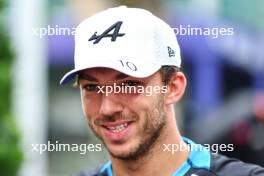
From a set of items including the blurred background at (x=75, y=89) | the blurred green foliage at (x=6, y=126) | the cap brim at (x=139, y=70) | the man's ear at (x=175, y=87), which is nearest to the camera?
the cap brim at (x=139, y=70)

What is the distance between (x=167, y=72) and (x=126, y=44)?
4.3 inches

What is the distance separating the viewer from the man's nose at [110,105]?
6.30ft

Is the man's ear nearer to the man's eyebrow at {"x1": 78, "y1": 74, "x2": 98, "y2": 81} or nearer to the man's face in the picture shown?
the man's face

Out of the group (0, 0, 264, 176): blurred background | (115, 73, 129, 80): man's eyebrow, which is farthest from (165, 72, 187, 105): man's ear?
(0, 0, 264, 176): blurred background

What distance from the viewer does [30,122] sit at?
571 cm

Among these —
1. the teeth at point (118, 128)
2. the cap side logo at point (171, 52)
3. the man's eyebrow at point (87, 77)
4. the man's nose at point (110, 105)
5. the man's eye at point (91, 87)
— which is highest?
the cap side logo at point (171, 52)

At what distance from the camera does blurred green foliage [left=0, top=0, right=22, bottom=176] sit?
502cm

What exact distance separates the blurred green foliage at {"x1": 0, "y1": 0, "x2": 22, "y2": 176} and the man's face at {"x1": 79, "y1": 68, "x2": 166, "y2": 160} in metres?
3.11

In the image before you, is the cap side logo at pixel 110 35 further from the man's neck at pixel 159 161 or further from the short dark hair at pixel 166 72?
the man's neck at pixel 159 161

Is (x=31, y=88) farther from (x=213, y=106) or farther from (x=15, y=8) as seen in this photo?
(x=213, y=106)

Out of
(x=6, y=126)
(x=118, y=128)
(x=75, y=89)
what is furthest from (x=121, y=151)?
(x=6, y=126)

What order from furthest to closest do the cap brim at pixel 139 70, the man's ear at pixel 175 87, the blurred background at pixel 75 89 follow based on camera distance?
1. the blurred background at pixel 75 89
2. the man's ear at pixel 175 87
3. the cap brim at pixel 139 70

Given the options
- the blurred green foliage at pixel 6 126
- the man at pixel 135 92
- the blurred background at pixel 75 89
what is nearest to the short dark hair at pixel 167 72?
the man at pixel 135 92

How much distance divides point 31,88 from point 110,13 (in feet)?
12.2
